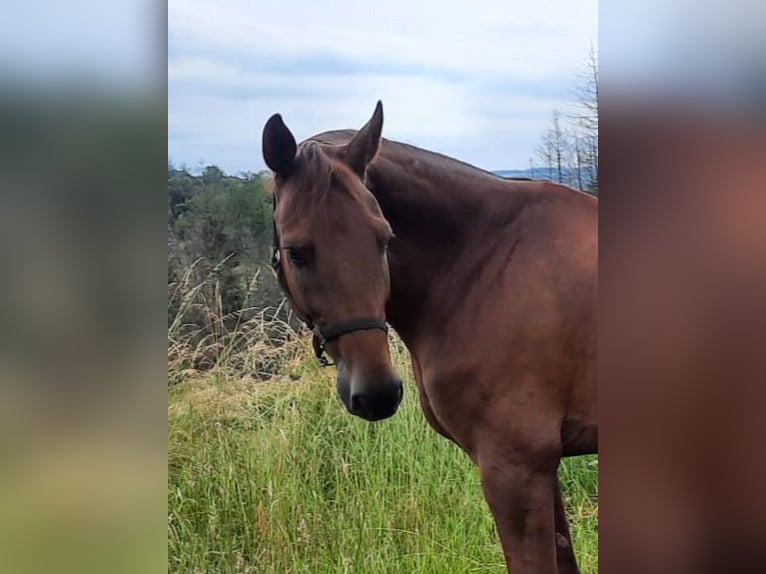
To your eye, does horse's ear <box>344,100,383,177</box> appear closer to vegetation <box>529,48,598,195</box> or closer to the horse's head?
the horse's head

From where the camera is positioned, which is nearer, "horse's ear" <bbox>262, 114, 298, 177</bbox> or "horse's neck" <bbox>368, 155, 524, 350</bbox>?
"horse's ear" <bbox>262, 114, 298, 177</bbox>

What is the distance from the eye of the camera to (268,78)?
1399 millimetres

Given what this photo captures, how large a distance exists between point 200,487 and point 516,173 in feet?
2.79

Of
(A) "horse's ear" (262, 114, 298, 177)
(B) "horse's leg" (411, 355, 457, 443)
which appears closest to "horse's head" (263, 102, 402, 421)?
(A) "horse's ear" (262, 114, 298, 177)

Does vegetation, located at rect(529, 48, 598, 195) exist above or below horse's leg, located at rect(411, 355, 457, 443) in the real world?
above

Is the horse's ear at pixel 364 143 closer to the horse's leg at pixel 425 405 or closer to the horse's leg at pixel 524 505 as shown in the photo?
the horse's leg at pixel 425 405

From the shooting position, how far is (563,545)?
151cm

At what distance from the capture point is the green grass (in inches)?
57.1

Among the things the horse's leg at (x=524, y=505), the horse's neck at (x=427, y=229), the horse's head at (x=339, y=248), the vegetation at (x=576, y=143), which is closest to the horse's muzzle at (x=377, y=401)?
the horse's head at (x=339, y=248)

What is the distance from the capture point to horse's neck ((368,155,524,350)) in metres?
1.48

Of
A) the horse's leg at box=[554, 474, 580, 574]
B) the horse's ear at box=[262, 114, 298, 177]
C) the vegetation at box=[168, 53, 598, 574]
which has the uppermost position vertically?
the horse's ear at box=[262, 114, 298, 177]

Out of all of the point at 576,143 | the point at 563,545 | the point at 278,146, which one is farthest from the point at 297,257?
the point at 563,545
